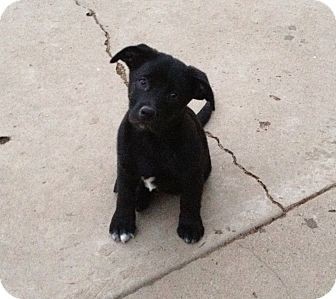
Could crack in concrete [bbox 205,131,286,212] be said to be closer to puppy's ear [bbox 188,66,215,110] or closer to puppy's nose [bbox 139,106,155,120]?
puppy's ear [bbox 188,66,215,110]

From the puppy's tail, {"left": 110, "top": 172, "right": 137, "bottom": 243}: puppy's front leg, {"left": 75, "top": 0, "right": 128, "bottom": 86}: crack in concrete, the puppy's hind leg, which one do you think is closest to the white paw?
{"left": 110, "top": 172, "right": 137, "bottom": 243}: puppy's front leg

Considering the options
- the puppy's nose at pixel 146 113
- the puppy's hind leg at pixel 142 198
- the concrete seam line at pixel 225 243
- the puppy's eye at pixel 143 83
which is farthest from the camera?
the puppy's hind leg at pixel 142 198

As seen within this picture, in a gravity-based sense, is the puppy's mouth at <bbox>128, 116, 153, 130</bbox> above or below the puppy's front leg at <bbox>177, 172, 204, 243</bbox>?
above

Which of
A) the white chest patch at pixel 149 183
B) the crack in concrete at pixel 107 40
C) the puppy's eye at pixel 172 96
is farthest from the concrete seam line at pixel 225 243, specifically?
the crack in concrete at pixel 107 40

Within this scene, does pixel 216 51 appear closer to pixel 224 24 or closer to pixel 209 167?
pixel 224 24

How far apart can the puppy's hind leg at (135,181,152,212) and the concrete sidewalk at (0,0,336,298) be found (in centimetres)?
7

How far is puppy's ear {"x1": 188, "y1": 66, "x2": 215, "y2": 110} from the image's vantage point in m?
2.77

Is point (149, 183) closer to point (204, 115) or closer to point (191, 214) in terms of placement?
point (191, 214)

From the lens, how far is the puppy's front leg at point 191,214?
300cm

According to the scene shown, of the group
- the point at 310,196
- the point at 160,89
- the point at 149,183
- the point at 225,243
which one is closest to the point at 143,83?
the point at 160,89

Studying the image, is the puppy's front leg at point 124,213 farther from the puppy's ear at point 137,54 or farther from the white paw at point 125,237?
the puppy's ear at point 137,54

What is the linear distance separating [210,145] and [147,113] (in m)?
1.04

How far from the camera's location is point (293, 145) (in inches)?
143

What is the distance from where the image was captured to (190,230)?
305cm
